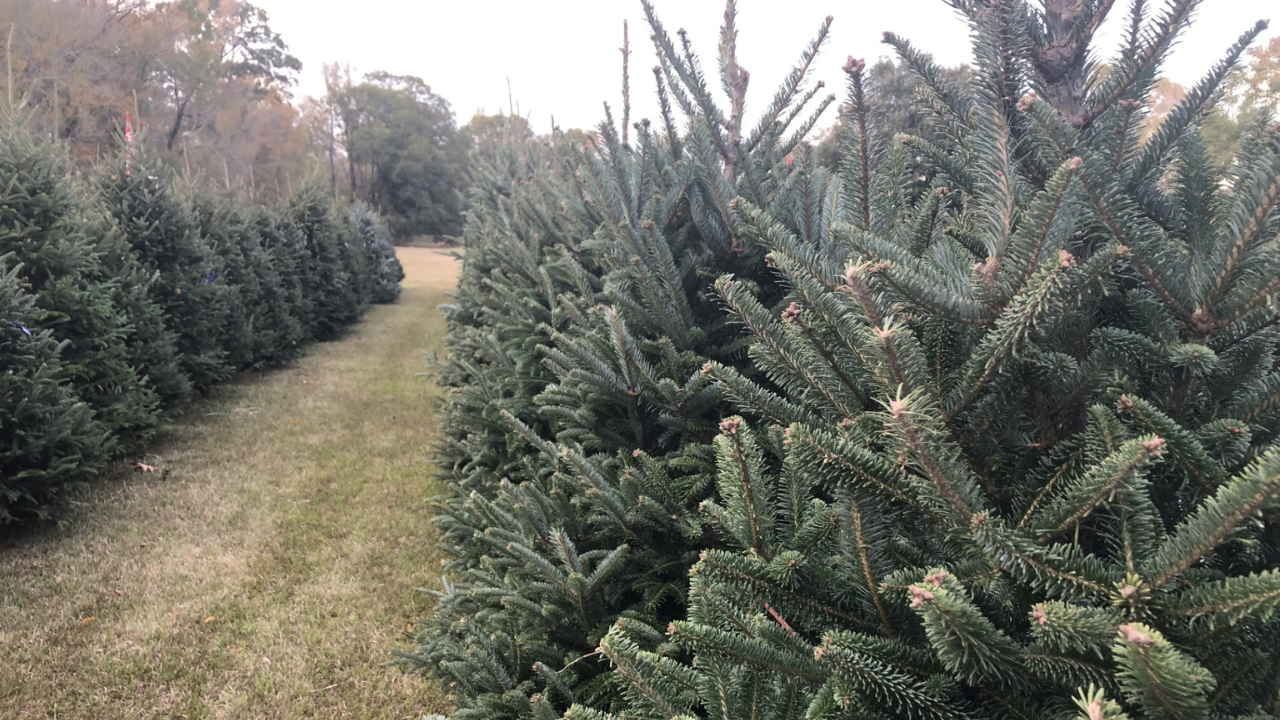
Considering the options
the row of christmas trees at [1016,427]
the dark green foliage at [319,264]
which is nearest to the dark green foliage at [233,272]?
the dark green foliage at [319,264]

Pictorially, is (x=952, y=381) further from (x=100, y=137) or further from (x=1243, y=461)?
(x=100, y=137)

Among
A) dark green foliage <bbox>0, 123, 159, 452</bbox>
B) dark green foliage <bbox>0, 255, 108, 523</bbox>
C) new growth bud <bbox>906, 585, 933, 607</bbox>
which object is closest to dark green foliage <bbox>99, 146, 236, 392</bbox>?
dark green foliage <bbox>0, 123, 159, 452</bbox>

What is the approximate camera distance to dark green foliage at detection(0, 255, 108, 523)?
14.1 ft

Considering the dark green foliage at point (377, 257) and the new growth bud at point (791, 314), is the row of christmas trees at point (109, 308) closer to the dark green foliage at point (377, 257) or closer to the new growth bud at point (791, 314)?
the new growth bud at point (791, 314)

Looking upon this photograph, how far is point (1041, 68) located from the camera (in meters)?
1.38

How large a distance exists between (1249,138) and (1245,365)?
0.50 m

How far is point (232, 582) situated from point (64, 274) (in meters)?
3.33

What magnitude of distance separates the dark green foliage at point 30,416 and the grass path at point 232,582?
0.43 metres

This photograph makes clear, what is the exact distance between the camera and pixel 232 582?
4168mm

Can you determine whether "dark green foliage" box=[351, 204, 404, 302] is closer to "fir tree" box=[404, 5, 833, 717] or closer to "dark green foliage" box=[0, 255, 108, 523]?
"dark green foliage" box=[0, 255, 108, 523]

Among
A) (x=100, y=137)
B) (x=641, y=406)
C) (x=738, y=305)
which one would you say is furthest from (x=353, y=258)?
(x=100, y=137)

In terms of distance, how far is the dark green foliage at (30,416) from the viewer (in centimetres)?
429

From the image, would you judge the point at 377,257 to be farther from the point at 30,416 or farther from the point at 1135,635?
the point at 1135,635

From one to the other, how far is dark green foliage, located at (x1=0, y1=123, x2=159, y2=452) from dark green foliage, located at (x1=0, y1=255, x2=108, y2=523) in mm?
290
